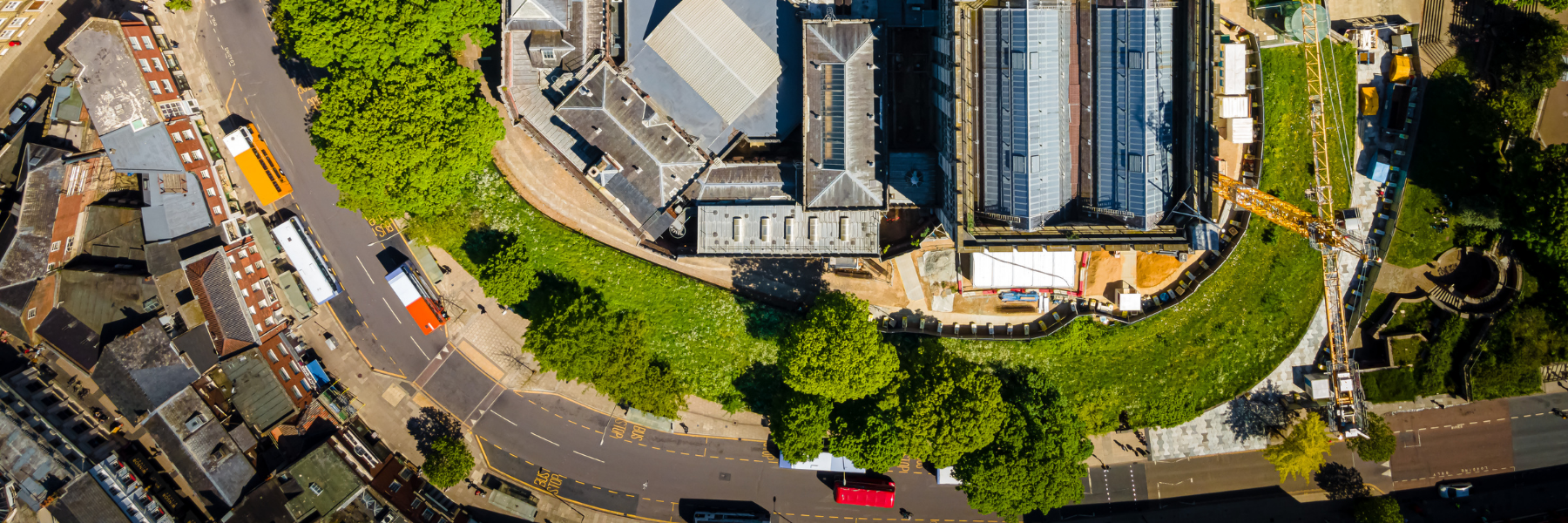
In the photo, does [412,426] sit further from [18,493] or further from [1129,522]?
[1129,522]

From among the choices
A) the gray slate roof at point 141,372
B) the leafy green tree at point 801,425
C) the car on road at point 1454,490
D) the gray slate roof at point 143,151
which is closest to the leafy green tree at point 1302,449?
the car on road at point 1454,490

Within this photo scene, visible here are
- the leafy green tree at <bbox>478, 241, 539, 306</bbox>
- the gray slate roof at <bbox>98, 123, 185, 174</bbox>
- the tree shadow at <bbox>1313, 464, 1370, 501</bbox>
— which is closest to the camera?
the leafy green tree at <bbox>478, 241, 539, 306</bbox>

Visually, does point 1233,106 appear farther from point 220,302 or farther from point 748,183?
point 220,302

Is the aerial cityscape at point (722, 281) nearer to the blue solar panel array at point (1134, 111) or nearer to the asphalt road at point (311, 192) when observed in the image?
the asphalt road at point (311, 192)

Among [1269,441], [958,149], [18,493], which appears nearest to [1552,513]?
[1269,441]

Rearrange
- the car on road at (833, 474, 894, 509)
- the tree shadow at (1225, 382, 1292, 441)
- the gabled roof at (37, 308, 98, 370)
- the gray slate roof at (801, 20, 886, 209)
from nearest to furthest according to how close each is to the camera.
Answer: the gray slate roof at (801, 20, 886, 209) → the gabled roof at (37, 308, 98, 370) → the car on road at (833, 474, 894, 509) → the tree shadow at (1225, 382, 1292, 441)

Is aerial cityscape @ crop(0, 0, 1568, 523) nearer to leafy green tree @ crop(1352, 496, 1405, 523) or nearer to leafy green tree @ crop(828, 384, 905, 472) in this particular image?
Answer: leafy green tree @ crop(828, 384, 905, 472)

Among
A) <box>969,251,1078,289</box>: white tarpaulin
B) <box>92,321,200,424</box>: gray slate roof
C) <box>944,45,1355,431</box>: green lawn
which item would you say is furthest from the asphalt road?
<box>944,45,1355,431</box>: green lawn

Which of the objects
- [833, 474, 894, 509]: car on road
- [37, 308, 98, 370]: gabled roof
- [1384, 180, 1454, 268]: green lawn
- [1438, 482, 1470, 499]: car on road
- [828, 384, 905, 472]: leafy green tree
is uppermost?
[1384, 180, 1454, 268]: green lawn
